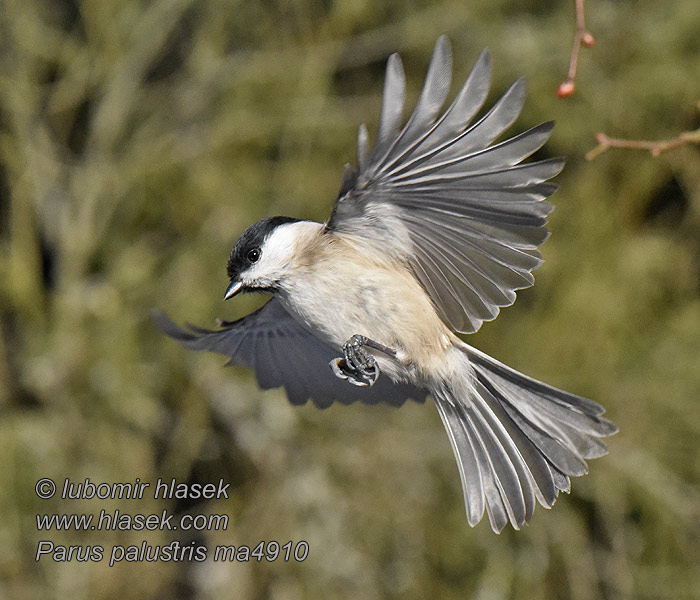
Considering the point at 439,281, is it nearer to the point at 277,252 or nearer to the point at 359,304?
the point at 359,304

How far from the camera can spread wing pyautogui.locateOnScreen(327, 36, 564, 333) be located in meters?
1.29

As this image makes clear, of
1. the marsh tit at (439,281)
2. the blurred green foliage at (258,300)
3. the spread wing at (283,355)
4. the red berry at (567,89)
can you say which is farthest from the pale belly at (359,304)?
the blurred green foliage at (258,300)

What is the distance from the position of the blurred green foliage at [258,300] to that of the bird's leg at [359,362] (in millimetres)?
1822

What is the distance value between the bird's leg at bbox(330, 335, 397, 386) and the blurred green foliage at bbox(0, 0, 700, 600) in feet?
5.98

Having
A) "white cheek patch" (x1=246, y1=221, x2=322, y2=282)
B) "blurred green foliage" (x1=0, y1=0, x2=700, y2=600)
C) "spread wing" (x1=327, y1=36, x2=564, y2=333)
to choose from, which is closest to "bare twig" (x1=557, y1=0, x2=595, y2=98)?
"spread wing" (x1=327, y1=36, x2=564, y2=333)

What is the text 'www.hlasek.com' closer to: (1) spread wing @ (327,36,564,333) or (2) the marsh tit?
(2) the marsh tit

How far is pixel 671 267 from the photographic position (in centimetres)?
380

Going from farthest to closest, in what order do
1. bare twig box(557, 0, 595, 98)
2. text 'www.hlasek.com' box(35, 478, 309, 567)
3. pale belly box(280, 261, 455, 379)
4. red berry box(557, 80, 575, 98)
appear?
text 'www.hlasek.com' box(35, 478, 309, 567), pale belly box(280, 261, 455, 379), red berry box(557, 80, 575, 98), bare twig box(557, 0, 595, 98)

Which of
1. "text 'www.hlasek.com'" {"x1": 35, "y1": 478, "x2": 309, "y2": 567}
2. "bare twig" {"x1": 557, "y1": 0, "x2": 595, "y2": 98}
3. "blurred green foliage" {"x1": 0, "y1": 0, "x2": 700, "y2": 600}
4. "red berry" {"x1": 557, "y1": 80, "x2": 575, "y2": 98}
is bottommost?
"text 'www.hlasek.com'" {"x1": 35, "y1": 478, "x2": 309, "y2": 567}

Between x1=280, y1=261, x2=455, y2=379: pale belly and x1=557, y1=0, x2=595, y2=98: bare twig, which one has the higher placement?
x1=557, y1=0, x2=595, y2=98: bare twig

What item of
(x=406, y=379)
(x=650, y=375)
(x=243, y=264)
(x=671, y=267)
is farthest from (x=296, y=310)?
(x=671, y=267)

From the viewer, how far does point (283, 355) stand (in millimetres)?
2021

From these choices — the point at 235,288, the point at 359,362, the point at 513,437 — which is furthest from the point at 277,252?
the point at 513,437

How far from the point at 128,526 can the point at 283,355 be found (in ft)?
5.59
